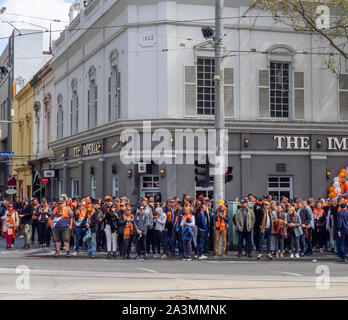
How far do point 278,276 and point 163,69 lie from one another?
12876 millimetres

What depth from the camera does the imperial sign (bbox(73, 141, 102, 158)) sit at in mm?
29331

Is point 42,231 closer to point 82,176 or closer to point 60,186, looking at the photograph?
point 82,176

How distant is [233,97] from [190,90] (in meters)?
1.92

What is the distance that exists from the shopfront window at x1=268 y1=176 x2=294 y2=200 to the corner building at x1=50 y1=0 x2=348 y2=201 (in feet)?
0.14

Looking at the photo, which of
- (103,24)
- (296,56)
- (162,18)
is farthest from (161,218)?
(103,24)

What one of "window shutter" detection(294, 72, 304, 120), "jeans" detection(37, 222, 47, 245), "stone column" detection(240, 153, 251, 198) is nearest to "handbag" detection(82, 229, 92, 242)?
"jeans" detection(37, 222, 47, 245)

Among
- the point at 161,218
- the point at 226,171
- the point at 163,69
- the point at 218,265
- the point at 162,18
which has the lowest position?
the point at 218,265

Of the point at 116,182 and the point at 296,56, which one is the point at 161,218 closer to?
the point at 116,182

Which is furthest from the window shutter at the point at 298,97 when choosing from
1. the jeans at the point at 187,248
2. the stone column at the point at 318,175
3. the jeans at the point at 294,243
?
the jeans at the point at 187,248

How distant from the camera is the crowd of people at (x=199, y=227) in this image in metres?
19.1

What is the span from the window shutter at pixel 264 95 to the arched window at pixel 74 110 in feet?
39.2

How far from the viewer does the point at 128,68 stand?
25516mm

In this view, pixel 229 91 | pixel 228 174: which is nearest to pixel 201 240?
pixel 228 174

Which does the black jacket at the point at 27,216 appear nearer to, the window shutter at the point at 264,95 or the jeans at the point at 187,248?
the jeans at the point at 187,248
